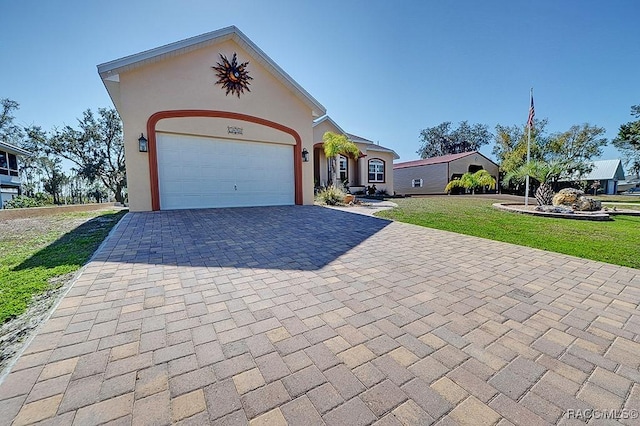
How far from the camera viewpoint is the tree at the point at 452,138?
43.8 metres

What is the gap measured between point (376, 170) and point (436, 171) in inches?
440

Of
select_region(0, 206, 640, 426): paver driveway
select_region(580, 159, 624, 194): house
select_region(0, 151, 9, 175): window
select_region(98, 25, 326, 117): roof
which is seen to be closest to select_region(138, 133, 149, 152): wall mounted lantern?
select_region(98, 25, 326, 117): roof

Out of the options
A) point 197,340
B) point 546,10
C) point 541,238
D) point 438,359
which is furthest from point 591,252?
point 546,10

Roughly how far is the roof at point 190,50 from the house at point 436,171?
2067 cm

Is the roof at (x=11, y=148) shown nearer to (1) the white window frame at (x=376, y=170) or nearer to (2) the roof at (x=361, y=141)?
(2) the roof at (x=361, y=141)

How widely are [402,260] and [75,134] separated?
27745mm

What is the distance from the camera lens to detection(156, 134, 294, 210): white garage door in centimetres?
900

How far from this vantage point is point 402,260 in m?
4.21

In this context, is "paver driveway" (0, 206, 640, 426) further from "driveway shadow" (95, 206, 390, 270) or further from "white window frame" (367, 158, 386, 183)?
"white window frame" (367, 158, 386, 183)

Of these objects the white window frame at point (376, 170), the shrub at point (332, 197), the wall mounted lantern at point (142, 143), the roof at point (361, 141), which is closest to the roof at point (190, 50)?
the wall mounted lantern at point (142, 143)

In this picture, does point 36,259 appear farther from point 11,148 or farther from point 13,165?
point 13,165

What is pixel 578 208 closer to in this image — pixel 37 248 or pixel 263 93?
pixel 263 93

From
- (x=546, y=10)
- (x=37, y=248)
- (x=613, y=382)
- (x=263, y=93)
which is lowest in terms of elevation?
(x=613, y=382)

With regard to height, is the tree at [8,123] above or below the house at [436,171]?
above
